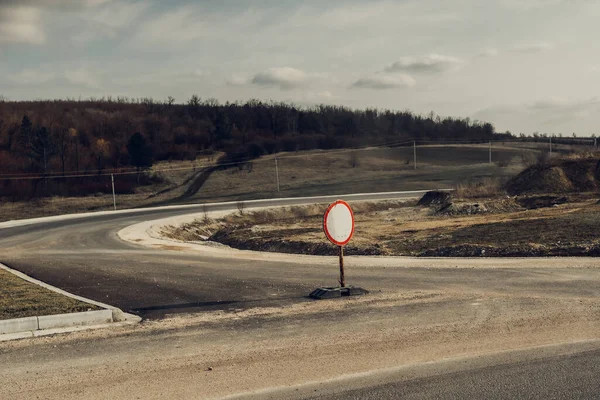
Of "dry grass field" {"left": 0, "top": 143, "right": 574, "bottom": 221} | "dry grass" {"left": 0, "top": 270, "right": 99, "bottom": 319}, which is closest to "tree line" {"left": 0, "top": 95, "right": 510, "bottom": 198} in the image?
"dry grass field" {"left": 0, "top": 143, "right": 574, "bottom": 221}

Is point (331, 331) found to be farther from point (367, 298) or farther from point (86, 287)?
point (86, 287)

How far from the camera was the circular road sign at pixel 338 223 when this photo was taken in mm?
10664

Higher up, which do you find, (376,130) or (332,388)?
(376,130)

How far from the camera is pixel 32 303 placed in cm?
974

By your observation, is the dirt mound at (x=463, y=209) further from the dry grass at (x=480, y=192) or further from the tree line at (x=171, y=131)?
the tree line at (x=171, y=131)

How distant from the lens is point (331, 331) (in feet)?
26.7

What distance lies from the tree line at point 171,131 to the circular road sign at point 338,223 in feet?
244

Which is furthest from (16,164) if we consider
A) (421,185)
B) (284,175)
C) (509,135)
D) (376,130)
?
(509,135)

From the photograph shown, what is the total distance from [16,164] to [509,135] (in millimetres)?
112681

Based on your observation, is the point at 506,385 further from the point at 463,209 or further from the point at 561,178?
the point at 561,178

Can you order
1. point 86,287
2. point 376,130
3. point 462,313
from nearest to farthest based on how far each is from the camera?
point 462,313 < point 86,287 < point 376,130

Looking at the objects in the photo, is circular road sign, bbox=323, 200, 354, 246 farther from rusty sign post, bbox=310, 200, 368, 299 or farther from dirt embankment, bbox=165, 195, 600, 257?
dirt embankment, bbox=165, 195, 600, 257

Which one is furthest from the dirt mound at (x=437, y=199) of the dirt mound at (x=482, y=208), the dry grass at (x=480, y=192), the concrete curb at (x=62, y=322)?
the concrete curb at (x=62, y=322)

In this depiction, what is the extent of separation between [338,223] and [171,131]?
10977 centimetres
